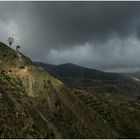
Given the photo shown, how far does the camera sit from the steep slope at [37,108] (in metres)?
43.7

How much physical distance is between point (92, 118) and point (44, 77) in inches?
685

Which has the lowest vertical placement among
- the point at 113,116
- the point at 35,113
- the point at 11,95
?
the point at 113,116

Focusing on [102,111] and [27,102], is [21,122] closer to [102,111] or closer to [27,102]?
[27,102]

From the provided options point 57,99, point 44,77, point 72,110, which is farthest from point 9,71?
point 72,110

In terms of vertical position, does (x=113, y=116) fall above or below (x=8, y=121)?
below

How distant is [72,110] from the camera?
65.6 metres

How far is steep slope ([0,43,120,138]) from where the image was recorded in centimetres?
4370

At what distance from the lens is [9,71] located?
6228cm

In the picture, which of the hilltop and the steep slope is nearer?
the hilltop

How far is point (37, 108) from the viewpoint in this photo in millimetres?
56031

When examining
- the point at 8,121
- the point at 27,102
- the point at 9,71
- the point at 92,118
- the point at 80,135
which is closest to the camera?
the point at 8,121

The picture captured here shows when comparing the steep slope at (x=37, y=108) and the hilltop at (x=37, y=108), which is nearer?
the hilltop at (x=37, y=108)

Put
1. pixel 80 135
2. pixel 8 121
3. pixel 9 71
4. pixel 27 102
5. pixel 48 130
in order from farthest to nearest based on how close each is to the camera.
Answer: pixel 9 71 → pixel 80 135 → pixel 27 102 → pixel 48 130 → pixel 8 121

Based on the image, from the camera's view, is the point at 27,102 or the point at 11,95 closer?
the point at 11,95
